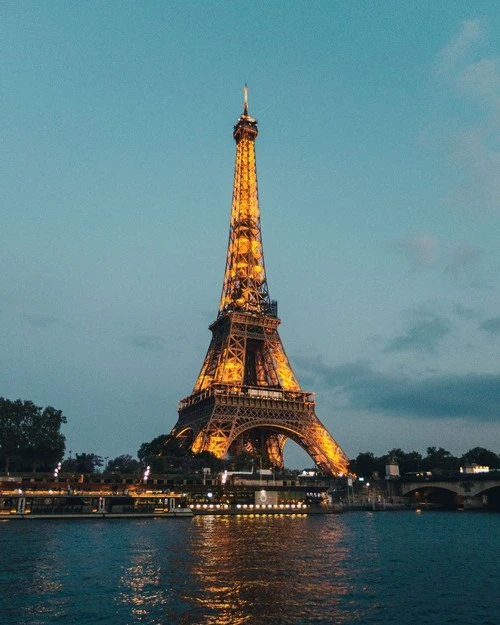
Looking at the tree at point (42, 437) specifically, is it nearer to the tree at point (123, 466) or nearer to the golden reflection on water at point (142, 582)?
the tree at point (123, 466)

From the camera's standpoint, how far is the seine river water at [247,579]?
84.6 feet

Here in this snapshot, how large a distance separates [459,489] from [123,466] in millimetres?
62916

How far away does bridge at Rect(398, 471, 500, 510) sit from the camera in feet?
359

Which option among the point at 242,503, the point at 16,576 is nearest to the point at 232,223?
the point at 242,503

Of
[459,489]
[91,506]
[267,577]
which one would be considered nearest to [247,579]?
[267,577]

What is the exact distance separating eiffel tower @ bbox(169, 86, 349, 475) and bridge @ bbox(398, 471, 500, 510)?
2161cm

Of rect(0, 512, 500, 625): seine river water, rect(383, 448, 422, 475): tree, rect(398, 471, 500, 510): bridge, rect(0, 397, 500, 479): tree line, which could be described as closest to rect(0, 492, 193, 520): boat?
rect(0, 397, 500, 479): tree line

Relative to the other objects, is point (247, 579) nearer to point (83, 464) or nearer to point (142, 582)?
point (142, 582)

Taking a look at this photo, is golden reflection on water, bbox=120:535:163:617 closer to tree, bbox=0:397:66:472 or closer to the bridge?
tree, bbox=0:397:66:472

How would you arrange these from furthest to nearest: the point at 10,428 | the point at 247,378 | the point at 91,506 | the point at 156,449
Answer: the point at 247,378, the point at 156,449, the point at 10,428, the point at 91,506

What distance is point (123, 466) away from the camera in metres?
116

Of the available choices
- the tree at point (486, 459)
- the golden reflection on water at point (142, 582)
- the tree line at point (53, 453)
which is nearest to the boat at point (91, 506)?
the tree line at point (53, 453)

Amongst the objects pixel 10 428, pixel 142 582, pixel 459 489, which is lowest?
pixel 142 582

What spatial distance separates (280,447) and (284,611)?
99.4 m
